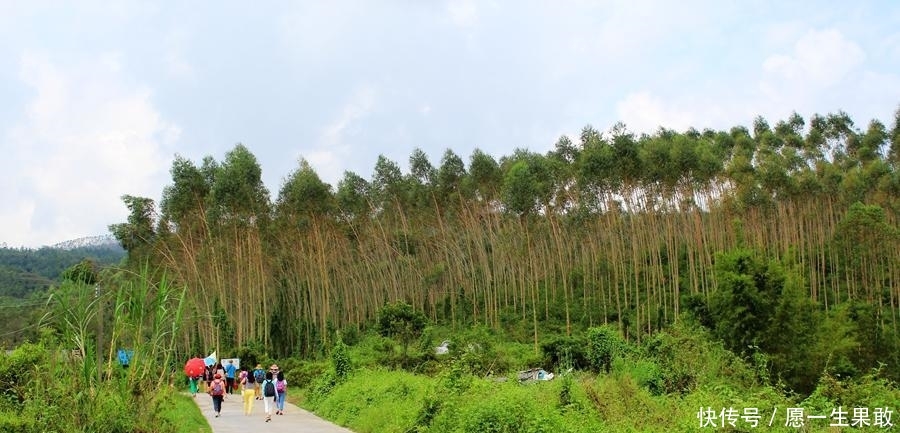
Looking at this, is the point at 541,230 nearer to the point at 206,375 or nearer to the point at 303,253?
the point at 303,253

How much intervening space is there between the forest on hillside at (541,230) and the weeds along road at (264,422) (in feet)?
46.1

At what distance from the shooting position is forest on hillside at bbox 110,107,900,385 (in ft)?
119

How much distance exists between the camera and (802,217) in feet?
142

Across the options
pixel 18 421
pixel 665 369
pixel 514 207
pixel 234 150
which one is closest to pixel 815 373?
pixel 665 369

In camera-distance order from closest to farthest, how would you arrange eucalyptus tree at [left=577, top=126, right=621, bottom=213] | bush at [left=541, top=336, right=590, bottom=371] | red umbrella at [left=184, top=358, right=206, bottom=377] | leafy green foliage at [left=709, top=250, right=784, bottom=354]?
leafy green foliage at [left=709, top=250, right=784, bottom=354], bush at [left=541, top=336, right=590, bottom=371], red umbrella at [left=184, top=358, right=206, bottom=377], eucalyptus tree at [left=577, top=126, right=621, bottom=213]

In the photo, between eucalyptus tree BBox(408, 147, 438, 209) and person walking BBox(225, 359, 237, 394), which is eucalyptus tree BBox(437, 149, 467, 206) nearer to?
eucalyptus tree BBox(408, 147, 438, 209)

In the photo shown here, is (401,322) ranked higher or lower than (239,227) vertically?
lower

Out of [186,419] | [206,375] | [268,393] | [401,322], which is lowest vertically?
[206,375]

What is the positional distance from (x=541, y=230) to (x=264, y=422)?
3014 centimetres

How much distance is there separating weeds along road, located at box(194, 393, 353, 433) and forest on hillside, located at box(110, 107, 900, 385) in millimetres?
14038

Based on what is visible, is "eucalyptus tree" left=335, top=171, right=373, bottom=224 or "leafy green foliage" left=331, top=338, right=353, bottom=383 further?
"eucalyptus tree" left=335, top=171, right=373, bottom=224

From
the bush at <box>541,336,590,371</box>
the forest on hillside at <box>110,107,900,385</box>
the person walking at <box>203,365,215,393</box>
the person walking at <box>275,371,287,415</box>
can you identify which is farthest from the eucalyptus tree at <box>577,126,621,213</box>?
the person walking at <box>275,371,287,415</box>

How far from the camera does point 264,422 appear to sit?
1528 cm

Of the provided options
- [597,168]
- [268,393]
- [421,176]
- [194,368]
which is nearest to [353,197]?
[421,176]
